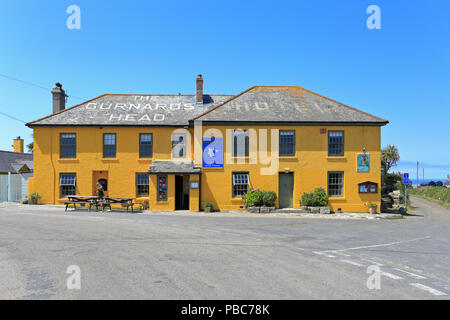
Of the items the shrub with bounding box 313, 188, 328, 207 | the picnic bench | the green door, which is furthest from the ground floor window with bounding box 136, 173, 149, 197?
the shrub with bounding box 313, 188, 328, 207

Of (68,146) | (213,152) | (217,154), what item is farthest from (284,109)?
(68,146)

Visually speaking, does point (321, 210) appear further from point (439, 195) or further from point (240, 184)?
point (439, 195)

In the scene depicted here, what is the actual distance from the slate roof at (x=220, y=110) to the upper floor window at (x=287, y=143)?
34.5 inches

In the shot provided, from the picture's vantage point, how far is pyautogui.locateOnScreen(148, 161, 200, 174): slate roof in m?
Result: 21.6

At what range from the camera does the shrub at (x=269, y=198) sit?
21344 mm

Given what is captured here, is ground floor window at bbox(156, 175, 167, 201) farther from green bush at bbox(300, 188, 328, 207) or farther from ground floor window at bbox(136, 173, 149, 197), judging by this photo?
green bush at bbox(300, 188, 328, 207)

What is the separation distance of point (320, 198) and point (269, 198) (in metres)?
3.40

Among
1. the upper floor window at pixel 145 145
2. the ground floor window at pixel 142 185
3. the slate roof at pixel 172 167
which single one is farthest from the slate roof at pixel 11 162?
the slate roof at pixel 172 167

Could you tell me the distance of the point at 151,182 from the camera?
21.9 m

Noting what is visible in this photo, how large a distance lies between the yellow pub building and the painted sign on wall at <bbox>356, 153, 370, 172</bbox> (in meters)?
0.05

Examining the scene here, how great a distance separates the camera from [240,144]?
22406mm

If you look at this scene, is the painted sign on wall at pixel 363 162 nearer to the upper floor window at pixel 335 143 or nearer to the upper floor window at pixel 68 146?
the upper floor window at pixel 335 143
